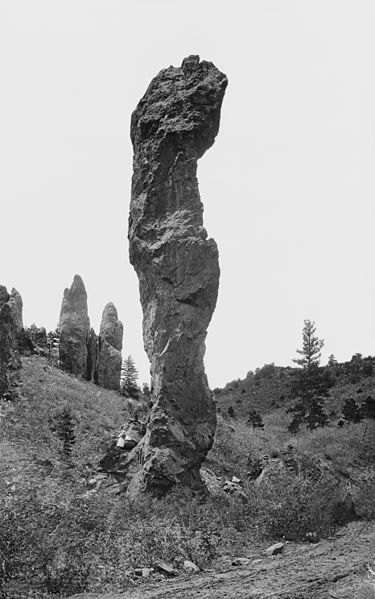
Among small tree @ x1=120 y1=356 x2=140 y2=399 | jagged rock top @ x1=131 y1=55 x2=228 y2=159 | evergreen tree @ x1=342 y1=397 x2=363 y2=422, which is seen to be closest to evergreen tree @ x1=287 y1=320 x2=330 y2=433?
evergreen tree @ x1=342 y1=397 x2=363 y2=422

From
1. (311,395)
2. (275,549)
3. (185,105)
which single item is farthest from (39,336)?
(275,549)

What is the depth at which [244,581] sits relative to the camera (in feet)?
25.6

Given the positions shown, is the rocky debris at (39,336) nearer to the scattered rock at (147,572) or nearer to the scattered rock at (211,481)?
the scattered rock at (211,481)

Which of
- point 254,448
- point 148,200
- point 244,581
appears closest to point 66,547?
point 244,581

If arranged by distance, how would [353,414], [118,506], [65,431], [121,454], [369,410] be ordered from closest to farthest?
[118,506]
[121,454]
[65,431]
[369,410]
[353,414]

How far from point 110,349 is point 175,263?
28250 millimetres

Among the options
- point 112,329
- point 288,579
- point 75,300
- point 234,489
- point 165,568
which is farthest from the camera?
point 75,300

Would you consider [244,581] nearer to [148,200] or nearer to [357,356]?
[148,200]

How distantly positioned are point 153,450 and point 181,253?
23.2 ft

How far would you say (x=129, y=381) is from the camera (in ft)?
157

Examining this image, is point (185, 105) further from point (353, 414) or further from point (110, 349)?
point (110, 349)

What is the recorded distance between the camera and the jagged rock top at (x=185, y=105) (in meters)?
18.9

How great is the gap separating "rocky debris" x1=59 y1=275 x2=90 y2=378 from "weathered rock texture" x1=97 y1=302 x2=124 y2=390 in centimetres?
146

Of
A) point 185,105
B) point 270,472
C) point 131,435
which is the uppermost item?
point 185,105
